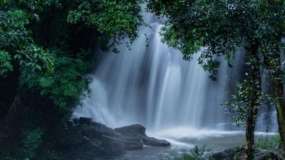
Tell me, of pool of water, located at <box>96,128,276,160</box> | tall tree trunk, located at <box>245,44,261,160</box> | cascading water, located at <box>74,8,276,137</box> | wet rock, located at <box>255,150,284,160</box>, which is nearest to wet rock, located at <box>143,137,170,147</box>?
pool of water, located at <box>96,128,276,160</box>

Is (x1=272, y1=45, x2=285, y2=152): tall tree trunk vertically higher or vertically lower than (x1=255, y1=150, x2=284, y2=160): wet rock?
higher

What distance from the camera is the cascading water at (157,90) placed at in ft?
70.5

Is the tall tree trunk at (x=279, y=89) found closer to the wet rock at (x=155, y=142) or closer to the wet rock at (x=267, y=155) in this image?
the wet rock at (x=267, y=155)

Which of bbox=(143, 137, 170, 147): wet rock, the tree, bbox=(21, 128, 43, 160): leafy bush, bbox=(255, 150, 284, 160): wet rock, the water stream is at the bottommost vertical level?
bbox=(255, 150, 284, 160): wet rock

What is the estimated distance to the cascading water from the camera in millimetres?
21500

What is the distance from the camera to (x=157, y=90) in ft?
73.2

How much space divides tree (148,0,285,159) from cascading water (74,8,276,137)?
13328 millimetres

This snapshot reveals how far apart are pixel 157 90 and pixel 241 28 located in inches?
605

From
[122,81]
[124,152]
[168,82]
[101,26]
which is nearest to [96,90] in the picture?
[122,81]

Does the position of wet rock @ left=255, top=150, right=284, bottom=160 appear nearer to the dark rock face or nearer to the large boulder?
the dark rock face

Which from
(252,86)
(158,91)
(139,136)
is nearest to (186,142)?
(139,136)

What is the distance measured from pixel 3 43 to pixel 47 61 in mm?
599

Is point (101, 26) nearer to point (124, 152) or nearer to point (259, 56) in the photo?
point (259, 56)

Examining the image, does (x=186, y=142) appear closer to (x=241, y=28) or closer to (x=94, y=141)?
(x=94, y=141)
